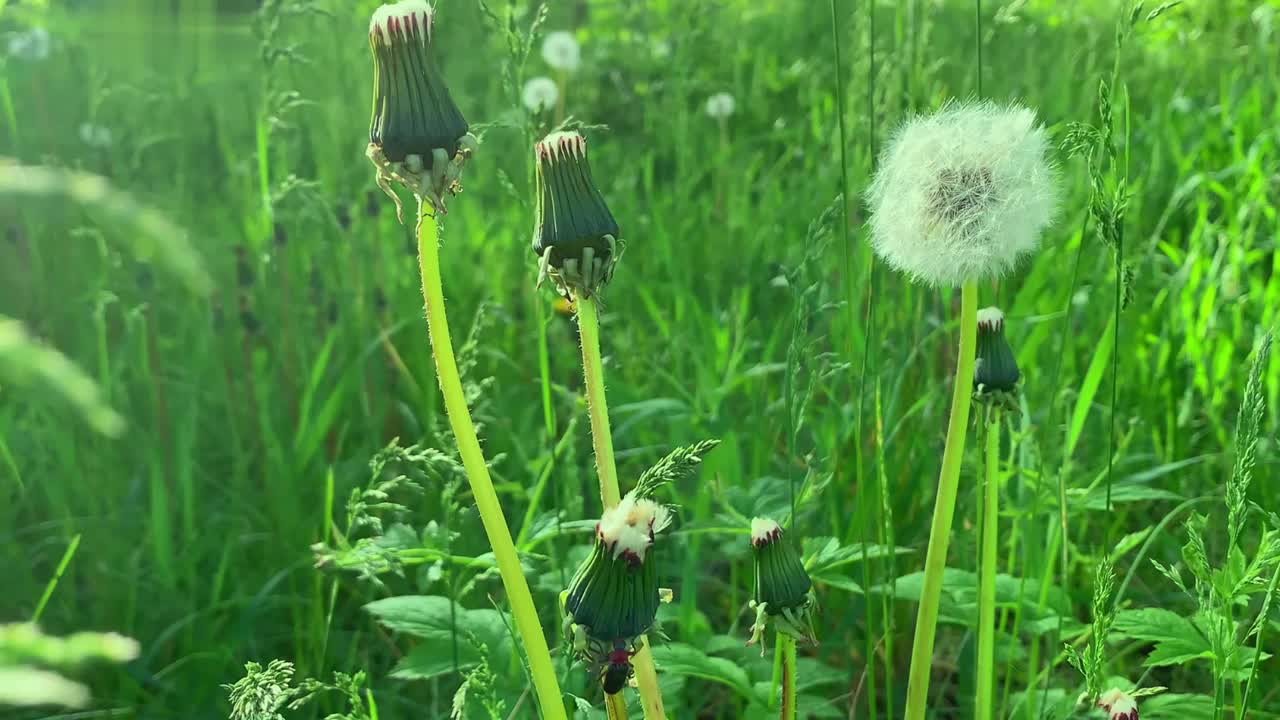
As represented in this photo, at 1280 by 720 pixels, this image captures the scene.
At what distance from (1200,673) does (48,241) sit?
2.38 meters

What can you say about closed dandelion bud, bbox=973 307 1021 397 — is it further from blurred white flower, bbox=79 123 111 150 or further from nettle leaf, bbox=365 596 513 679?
blurred white flower, bbox=79 123 111 150

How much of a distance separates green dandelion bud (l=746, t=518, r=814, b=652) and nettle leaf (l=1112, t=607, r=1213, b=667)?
0.46m

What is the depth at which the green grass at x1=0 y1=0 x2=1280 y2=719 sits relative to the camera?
1505mm

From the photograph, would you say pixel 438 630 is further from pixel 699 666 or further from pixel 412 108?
pixel 412 108

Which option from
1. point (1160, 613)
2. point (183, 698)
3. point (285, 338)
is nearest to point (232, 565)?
point (183, 698)

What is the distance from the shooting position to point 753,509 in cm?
149

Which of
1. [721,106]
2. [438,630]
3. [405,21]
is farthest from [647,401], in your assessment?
[721,106]

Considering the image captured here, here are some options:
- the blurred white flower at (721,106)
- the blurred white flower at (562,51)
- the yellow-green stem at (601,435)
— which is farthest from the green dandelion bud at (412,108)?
the blurred white flower at (562,51)

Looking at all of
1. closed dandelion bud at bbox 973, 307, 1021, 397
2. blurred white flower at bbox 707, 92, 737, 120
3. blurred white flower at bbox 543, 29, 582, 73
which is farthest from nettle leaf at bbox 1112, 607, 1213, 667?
blurred white flower at bbox 543, 29, 582, 73

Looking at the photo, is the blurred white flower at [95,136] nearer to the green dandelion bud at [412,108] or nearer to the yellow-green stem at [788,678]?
the green dandelion bud at [412,108]

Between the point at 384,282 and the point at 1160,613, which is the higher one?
the point at 384,282

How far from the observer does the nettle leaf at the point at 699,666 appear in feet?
3.92

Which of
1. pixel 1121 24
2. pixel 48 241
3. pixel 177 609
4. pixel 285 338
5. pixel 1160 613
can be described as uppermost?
pixel 1121 24

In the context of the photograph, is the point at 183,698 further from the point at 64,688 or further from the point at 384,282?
the point at 64,688
